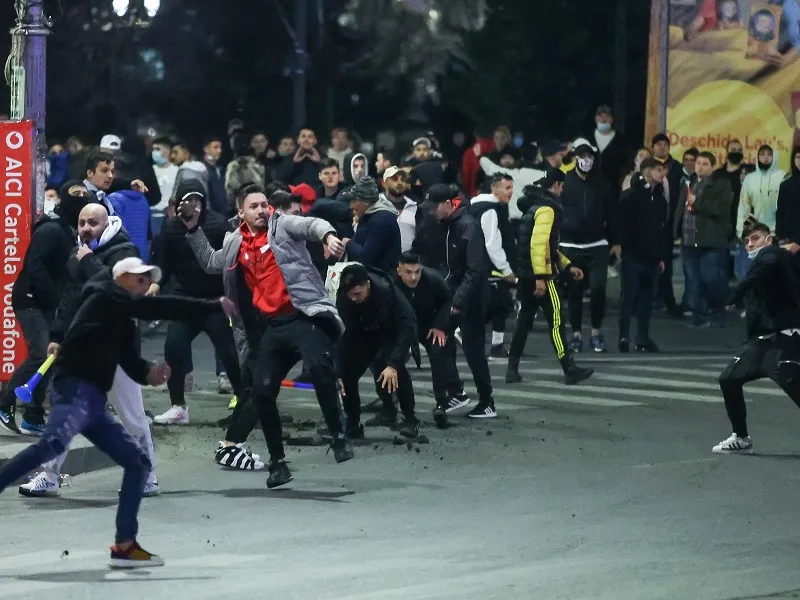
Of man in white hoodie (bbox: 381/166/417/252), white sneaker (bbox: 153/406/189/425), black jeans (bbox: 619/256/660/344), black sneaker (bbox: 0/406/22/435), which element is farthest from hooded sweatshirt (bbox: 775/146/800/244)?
black sneaker (bbox: 0/406/22/435)

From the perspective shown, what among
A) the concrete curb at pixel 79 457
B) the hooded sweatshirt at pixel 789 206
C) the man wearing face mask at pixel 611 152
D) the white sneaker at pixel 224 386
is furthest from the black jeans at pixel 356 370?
the man wearing face mask at pixel 611 152

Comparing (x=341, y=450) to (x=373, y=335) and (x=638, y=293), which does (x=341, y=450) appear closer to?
(x=373, y=335)

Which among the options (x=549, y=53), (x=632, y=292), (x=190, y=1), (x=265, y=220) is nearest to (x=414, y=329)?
(x=265, y=220)

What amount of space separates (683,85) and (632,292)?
776cm

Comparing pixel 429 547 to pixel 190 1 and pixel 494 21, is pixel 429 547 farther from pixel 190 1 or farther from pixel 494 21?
pixel 190 1

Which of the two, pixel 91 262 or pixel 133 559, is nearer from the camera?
pixel 133 559

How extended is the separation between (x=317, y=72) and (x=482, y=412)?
24264mm

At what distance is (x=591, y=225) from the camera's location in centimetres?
2075

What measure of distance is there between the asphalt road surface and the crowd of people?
Answer: 33 centimetres

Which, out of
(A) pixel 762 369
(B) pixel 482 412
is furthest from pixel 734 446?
(B) pixel 482 412

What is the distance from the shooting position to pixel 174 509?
1134 cm

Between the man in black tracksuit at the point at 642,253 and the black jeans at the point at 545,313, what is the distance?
2.85 meters

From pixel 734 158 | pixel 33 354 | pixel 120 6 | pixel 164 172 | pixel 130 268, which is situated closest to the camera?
pixel 130 268

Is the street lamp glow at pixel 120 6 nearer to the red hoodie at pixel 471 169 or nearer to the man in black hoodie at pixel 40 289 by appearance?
the red hoodie at pixel 471 169
